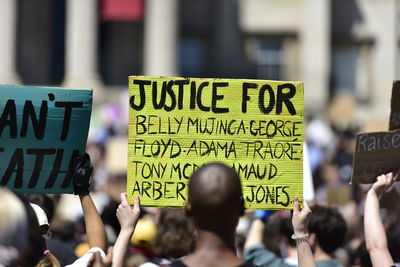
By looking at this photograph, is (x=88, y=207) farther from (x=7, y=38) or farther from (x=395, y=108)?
(x=7, y=38)

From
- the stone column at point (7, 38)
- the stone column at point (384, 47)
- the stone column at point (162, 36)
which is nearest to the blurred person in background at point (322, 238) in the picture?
the stone column at point (162, 36)

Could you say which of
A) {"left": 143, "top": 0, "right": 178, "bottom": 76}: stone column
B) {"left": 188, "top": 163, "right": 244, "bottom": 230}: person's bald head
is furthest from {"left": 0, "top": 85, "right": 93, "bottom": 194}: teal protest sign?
{"left": 143, "top": 0, "right": 178, "bottom": 76}: stone column

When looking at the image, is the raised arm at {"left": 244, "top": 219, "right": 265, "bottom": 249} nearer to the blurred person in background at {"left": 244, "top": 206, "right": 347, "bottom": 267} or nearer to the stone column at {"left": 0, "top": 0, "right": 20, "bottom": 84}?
the blurred person in background at {"left": 244, "top": 206, "right": 347, "bottom": 267}

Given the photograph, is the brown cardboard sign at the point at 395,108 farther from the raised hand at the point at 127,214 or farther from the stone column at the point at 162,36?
the stone column at the point at 162,36

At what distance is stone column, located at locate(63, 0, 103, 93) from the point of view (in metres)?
35.4

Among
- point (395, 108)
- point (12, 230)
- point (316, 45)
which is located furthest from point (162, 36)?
point (12, 230)

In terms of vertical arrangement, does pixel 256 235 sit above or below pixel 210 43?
below

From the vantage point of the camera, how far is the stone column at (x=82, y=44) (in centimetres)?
3544

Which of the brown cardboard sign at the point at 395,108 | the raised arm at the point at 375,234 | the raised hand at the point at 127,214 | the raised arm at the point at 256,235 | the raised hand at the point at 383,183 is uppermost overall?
the brown cardboard sign at the point at 395,108

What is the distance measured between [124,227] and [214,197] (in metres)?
0.78

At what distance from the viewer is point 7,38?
116ft

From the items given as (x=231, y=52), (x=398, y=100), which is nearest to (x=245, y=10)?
(x=231, y=52)

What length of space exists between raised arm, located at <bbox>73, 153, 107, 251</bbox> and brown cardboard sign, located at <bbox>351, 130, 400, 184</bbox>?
1506mm

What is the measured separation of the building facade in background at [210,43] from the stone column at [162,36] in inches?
1.3
